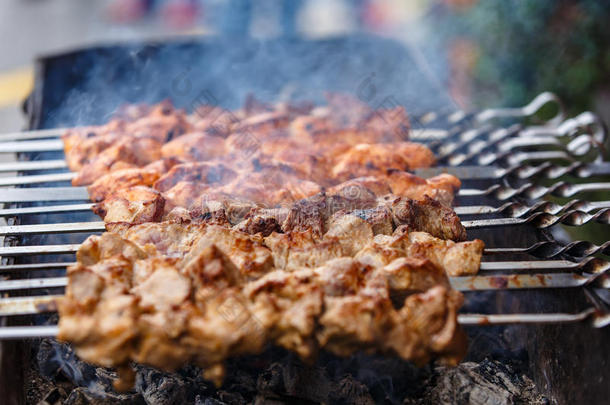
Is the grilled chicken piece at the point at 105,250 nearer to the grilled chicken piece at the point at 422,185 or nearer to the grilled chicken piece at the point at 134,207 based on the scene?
the grilled chicken piece at the point at 134,207

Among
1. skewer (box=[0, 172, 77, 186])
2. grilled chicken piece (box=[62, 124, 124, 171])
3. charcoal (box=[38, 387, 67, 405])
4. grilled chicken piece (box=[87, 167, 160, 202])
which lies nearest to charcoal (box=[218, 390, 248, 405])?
charcoal (box=[38, 387, 67, 405])

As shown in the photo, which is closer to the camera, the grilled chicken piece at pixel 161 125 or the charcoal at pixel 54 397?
the charcoal at pixel 54 397

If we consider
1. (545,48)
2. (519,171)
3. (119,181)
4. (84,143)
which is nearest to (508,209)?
(519,171)

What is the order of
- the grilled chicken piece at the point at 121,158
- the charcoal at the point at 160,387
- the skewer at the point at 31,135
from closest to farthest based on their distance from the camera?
1. the charcoal at the point at 160,387
2. the grilled chicken piece at the point at 121,158
3. the skewer at the point at 31,135

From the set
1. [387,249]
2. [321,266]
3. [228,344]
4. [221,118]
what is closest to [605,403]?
[387,249]

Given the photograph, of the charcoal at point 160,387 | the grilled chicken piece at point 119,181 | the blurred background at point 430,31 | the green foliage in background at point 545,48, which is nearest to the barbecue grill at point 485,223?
the grilled chicken piece at point 119,181

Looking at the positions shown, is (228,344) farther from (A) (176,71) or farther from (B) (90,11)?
(B) (90,11)

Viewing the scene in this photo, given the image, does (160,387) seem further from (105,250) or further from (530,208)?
(530,208)
